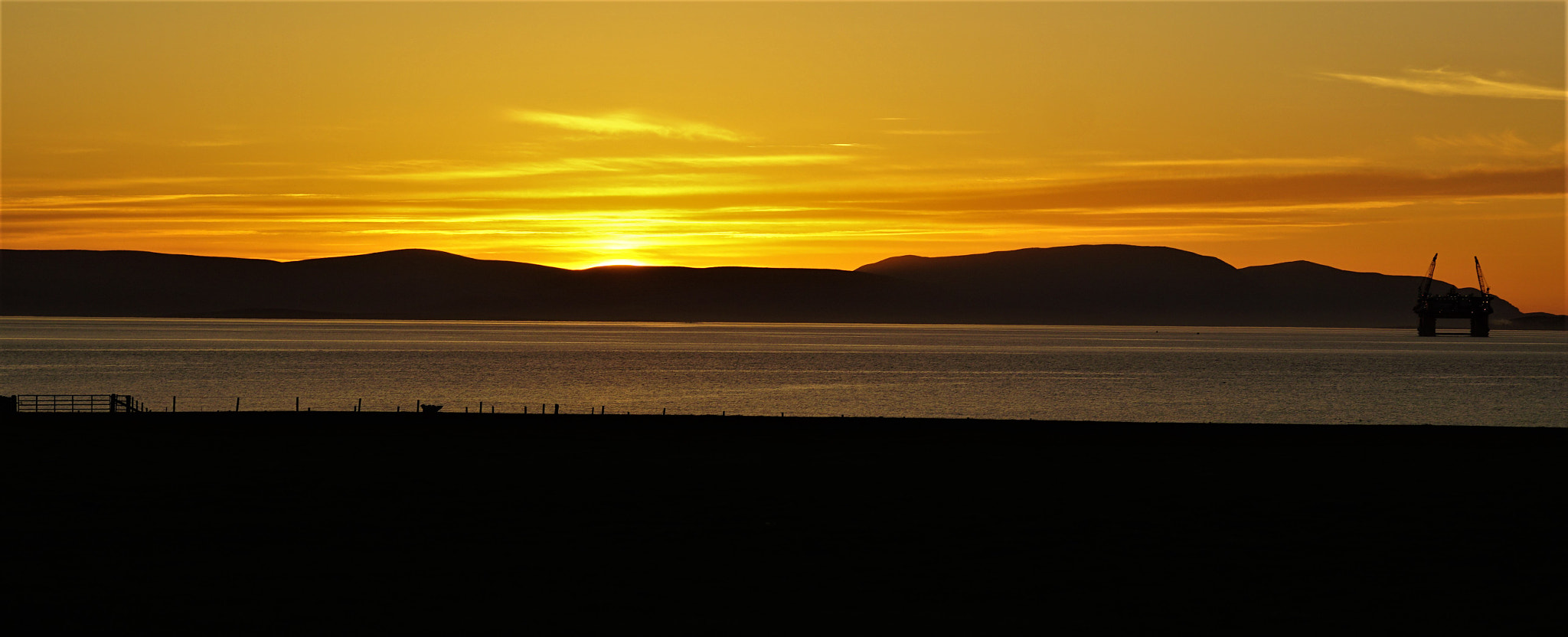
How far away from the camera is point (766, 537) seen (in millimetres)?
26203

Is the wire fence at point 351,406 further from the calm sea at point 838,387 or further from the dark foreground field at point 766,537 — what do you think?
the dark foreground field at point 766,537

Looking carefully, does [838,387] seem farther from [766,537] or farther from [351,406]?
[766,537]

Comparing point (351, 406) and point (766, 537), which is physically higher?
point (766, 537)

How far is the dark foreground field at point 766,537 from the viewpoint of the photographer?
60.7 ft

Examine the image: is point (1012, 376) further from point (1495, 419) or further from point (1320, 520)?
point (1320, 520)

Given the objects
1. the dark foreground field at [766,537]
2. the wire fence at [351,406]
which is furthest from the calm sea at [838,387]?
the dark foreground field at [766,537]

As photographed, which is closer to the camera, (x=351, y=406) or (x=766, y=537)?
(x=766, y=537)

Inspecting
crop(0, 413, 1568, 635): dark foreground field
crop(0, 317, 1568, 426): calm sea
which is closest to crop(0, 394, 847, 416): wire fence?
crop(0, 317, 1568, 426): calm sea

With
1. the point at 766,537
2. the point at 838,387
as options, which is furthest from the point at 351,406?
the point at 766,537

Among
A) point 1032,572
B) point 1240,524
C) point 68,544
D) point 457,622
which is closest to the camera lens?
point 457,622

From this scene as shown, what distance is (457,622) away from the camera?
1761 cm

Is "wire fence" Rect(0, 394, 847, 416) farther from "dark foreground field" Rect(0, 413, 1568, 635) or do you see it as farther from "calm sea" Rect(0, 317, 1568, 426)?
"dark foreground field" Rect(0, 413, 1568, 635)

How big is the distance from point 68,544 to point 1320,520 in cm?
2635

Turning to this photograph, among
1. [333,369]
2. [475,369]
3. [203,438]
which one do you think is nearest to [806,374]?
[475,369]
